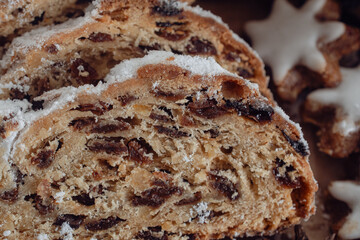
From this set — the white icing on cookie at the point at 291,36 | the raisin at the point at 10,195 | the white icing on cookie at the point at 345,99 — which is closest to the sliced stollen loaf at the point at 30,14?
the raisin at the point at 10,195

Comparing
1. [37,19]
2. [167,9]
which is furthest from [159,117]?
[37,19]

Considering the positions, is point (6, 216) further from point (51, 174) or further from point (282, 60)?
point (282, 60)

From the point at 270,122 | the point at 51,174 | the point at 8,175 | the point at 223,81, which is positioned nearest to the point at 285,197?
the point at 270,122

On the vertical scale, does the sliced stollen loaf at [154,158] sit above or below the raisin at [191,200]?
above

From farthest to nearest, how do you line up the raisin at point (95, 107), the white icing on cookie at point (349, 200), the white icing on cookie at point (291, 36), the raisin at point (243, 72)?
the white icing on cookie at point (291, 36) → the white icing on cookie at point (349, 200) → the raisin at point (243, 72) → the raisin at point (95, 107)

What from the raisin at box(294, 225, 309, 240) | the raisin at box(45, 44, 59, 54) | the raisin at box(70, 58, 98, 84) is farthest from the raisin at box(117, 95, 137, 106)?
the raisin at box(294, 225, 309, 240)

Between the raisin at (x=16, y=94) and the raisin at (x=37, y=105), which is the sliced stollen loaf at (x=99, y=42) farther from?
the raisin at (x=37, y=105)

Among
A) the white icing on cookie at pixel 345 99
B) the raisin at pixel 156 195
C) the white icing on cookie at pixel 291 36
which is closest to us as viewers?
the raisin at pixel 156 195
